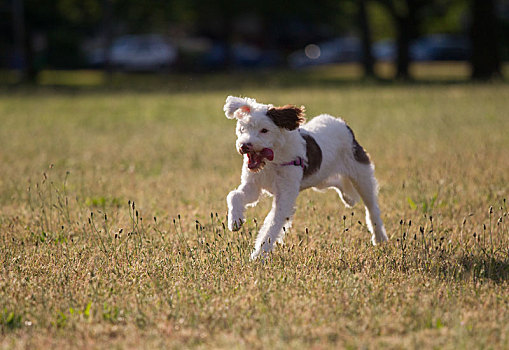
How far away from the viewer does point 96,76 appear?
132 feet

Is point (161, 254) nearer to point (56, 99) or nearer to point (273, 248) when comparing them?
point (273, 248)

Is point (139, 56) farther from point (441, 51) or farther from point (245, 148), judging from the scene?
point (245, 148)

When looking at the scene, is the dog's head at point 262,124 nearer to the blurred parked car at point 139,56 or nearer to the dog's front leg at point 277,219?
the dog's front leg at point 277,219

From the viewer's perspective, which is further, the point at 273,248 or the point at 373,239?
the point at 373,239

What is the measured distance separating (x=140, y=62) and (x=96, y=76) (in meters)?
6.33

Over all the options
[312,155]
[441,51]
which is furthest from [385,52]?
[312,155]

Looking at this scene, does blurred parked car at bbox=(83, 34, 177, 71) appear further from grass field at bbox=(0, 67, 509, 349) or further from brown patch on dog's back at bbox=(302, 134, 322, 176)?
brown patch on dog's back at bbox=(302, 134, 322, 176)

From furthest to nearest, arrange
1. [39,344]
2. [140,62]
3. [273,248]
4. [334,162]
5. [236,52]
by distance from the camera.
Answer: [236,52]
[140,62]
[334,162]
[273,248]
[39,344]

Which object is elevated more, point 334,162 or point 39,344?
point 334,162

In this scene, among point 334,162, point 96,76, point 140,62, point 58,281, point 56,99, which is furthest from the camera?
point 140,62

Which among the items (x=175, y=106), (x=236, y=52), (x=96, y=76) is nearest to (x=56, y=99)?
(x=175, y=106)

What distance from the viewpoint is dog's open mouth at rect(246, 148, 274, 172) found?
18.2ft

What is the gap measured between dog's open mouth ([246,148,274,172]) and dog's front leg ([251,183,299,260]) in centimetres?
33

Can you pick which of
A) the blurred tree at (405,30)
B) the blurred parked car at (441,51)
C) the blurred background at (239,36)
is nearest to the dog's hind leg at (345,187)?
the blurred background at (239,36)
